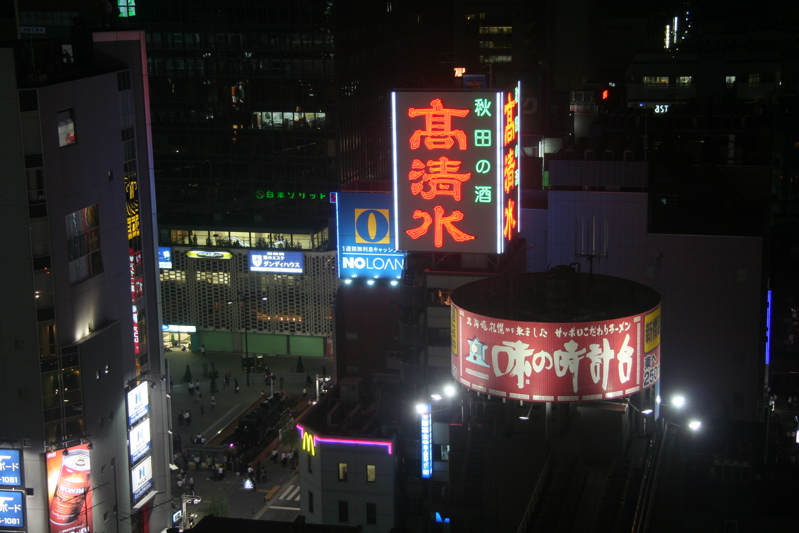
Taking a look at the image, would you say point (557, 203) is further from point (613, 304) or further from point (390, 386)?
point (613, 304)

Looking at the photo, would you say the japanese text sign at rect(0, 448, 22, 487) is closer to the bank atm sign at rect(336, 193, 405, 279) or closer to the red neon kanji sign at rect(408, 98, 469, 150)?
the red neon kanji sign at rect(408, 98, 469, 150)

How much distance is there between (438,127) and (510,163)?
473cm

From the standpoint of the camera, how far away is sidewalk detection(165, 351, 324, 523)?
74750mm

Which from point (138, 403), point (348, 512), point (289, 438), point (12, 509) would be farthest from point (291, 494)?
point (12, 509)

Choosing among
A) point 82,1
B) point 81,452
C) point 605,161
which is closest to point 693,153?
point 605,161

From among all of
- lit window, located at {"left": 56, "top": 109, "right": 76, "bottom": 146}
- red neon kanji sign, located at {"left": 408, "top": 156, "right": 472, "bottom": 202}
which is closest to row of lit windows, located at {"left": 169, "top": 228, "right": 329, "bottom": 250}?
red neon kanji sign, located at {"left": 408, "top": 156, "right": 472, "bottom": 202}

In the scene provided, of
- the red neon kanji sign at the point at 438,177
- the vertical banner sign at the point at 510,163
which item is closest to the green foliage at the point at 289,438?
the vertical banner sign at the point at 510,163

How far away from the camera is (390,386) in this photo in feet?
236

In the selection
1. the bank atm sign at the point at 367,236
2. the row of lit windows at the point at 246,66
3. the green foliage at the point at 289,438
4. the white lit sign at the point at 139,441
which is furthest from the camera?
the row of lit windows at the point at 246,66

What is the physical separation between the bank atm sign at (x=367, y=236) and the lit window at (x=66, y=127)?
28.0 meters

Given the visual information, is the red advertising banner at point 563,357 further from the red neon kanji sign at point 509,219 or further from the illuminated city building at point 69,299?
the illuminated city building at point 69,299

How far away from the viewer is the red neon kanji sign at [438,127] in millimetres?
58250

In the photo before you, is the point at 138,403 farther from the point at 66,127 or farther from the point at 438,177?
the point at 438,177

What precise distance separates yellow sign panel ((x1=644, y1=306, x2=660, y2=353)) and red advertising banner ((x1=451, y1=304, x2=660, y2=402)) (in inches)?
1.6
